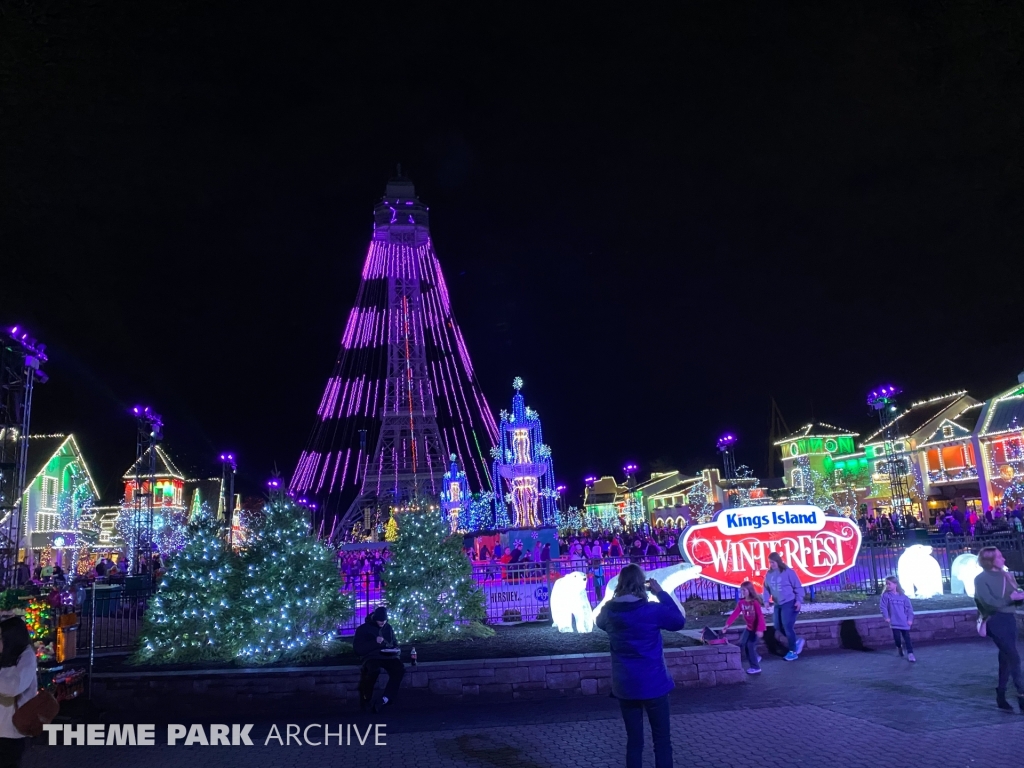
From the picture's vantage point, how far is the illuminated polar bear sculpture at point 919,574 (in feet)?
44.0

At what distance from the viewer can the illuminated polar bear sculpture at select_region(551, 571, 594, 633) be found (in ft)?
39.2

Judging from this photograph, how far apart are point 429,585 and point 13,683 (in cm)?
733

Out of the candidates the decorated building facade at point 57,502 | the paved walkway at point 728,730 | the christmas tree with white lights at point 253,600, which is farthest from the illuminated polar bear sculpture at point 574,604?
the decorated building facade at point 57,502

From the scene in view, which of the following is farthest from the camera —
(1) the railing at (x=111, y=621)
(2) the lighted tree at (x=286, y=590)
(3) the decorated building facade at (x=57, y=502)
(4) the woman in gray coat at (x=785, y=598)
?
(3) the decorated building facade at (x=57, y=502)

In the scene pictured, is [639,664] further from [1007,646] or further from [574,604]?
[574,604]

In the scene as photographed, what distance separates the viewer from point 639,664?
16.2 feet

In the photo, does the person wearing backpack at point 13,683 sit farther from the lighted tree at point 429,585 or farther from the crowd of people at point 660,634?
the lighted tree at point 429,585

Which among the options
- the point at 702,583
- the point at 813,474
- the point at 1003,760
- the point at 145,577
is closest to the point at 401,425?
the point at 813,474

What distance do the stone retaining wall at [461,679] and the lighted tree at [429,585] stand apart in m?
2.68

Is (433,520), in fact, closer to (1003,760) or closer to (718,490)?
→ (1003,760)

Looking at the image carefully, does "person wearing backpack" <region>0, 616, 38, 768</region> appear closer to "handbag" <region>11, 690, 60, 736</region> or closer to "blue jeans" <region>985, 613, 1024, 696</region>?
"handbag" <region>11, 690, 60, 736</region>

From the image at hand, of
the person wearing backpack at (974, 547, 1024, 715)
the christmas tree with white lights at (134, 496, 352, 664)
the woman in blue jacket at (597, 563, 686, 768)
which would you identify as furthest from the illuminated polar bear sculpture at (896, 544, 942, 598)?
the woman in blue jacket at (597, 563, 686, 768)

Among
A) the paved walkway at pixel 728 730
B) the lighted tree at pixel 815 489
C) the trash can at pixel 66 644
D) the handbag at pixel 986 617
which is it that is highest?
the lighted tree at pixel 815 489

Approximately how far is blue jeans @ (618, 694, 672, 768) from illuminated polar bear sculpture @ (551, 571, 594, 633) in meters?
7.04
